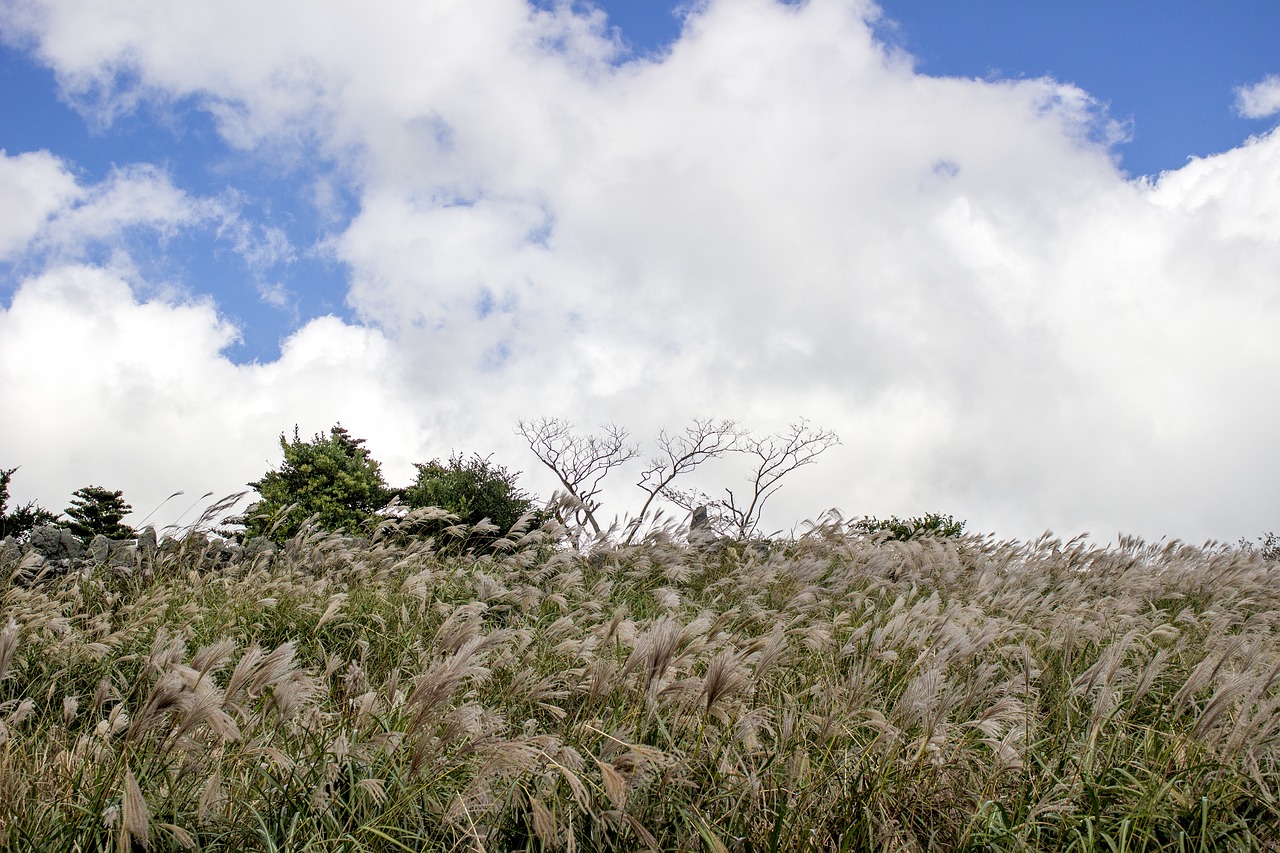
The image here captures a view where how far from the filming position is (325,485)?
52.1ft

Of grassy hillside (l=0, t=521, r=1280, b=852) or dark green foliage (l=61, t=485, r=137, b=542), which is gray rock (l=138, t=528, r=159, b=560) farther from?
dark green foliage (l=61, t=485, r=137, b=542)

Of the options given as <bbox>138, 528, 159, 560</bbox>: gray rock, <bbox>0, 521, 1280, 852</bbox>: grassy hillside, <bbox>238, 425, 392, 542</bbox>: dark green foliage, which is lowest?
<bbox>0, 521, 1280, 852</bbox>: grassy hillside

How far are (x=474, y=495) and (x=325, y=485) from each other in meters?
2.82

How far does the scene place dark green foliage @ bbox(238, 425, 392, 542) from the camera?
50.6 feet

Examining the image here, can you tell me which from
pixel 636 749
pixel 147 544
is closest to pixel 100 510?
pixel 147 544

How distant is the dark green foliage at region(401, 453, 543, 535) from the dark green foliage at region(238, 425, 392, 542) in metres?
0.80

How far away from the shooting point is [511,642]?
5.12 m

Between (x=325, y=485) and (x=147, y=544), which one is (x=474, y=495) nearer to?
(x=325, y=485)

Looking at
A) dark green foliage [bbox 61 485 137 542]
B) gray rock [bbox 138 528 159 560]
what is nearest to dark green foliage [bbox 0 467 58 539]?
dark green foliage [bbox 61 485 137 542]

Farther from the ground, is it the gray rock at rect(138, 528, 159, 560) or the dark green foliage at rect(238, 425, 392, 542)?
the dark green foliage at rect(238, 425, 392, 542)

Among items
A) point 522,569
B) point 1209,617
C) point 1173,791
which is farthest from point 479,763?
point 1209,617

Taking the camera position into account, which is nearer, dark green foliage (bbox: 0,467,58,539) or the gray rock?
the gray rock

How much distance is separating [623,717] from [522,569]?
4.32m

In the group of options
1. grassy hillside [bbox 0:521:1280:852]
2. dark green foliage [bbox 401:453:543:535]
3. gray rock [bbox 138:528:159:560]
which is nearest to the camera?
grassy hillside [bbox 0:521:1280:852]
